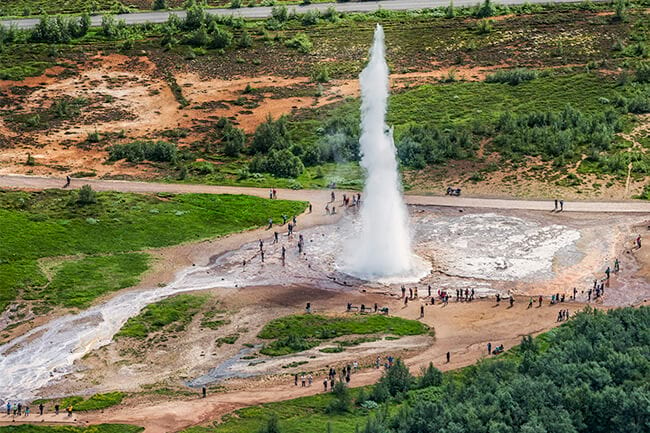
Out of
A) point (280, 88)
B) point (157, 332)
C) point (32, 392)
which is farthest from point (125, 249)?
point (280, 88)

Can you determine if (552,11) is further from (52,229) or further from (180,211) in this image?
(52,229)

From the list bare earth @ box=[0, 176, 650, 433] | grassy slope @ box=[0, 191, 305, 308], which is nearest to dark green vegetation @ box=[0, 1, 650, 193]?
grassy slope @ box=[0, 191, 305, 308]

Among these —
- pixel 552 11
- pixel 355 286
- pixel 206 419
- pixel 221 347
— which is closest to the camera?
pixel 206 419

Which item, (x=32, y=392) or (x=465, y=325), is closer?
(x=32, y=392)

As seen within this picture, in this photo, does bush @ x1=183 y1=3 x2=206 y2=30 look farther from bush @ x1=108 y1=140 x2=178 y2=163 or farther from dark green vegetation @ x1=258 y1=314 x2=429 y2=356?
dark green vegetation @ x1=258 y1=314 x2=429 y2=356

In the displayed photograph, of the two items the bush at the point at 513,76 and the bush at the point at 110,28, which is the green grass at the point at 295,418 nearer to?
the bush at the point at 513,76

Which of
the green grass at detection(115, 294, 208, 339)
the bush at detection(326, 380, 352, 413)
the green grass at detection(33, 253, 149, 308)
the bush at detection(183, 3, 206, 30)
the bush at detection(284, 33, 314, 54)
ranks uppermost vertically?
the bush at detection(183, 3, 206, 30)
